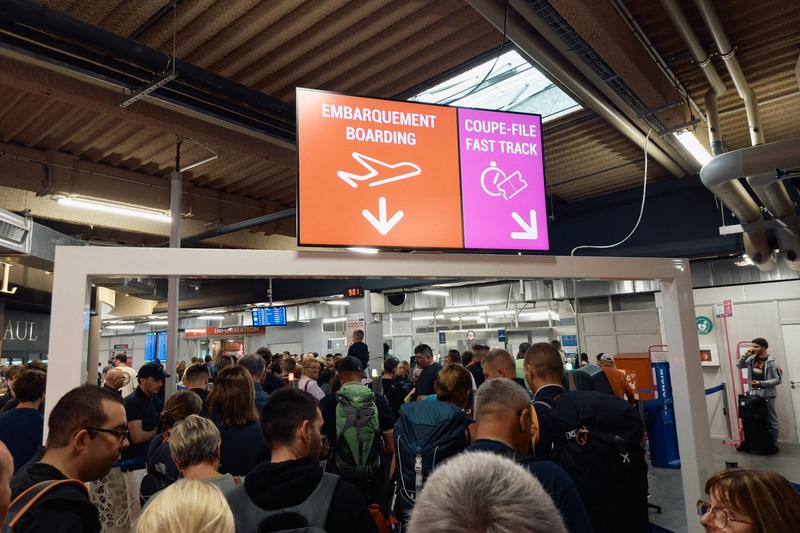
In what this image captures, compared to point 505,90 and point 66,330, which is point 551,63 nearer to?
Result: point 505,90

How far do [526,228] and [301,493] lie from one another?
7.19ft

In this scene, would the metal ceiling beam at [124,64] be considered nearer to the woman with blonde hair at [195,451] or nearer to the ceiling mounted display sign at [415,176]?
the ceiling mounted display sign at [415,176]

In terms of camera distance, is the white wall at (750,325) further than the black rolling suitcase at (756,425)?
Yes

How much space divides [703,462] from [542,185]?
7.61 ft

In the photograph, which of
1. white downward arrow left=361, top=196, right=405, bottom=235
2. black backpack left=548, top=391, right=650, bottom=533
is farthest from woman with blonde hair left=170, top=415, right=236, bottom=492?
black backpack left=548, top=391, right=650, bottom=533

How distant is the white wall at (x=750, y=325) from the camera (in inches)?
366

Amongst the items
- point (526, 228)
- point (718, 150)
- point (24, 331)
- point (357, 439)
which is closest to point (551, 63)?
point (526, 228)

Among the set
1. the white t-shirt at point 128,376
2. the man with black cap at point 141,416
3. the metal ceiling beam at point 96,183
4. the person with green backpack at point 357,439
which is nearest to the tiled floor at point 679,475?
the person with green backpack at point 357,439

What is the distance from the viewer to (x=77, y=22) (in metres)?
3.55

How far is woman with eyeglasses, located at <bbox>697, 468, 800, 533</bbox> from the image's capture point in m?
1.66

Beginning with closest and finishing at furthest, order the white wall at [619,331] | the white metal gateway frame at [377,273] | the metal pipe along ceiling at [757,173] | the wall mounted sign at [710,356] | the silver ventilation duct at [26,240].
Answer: the white metal gateway frame at [377,273] < the metal pipe along ceiling at [757,173] < the silver ventilation duct at [26,240] < the wall mounted sign at [710,356] < the white wall at [619,331]

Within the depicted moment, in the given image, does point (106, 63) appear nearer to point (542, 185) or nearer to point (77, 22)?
point (77, 22)

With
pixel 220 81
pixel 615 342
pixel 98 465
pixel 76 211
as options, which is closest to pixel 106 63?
pixel 220 81

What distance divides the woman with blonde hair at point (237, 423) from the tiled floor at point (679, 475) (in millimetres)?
3661
